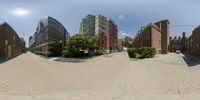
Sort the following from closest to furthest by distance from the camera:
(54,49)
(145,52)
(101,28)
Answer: (145,52), (54,49), (101,28)

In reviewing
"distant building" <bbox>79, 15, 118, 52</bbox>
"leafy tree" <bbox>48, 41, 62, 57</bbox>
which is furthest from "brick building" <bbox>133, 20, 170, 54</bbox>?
"distant building" <bbox>79, 15, 118, 52</bbox>

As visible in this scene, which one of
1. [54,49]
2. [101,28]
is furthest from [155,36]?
[101,28]

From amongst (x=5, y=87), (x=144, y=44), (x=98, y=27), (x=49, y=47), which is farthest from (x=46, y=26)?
(x=5, y=87)

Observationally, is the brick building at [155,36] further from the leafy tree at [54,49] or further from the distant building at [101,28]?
the distant building at [101,28]

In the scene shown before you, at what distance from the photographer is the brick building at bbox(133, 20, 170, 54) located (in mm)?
44062

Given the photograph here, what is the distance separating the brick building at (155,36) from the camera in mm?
44062

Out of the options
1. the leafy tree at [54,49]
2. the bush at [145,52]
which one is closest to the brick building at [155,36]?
the bush at [145,52]

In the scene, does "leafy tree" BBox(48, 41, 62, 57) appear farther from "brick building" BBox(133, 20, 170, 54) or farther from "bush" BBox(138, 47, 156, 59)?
"bush" BBox(138, 47, 156, 59)

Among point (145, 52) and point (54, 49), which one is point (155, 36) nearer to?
point (145, 52)

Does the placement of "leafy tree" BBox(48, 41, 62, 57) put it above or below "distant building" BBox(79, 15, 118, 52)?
below

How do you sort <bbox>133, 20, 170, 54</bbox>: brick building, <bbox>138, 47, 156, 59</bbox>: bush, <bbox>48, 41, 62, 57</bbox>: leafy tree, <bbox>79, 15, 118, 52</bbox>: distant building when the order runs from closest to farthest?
1. <bbox>138, 47, 156, 59</bbox>: bush
2. <bbox>133, 20, 170, 54</bbox>: brick building
3. <bbox>48, 41, 62, 57</bbox>: leafy tree
4. <bbox>79, 15, 118, 52</bbox>: distant building

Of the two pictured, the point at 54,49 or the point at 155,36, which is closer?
the point at 155,36

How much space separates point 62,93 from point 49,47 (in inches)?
1590

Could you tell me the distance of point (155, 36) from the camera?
45906 mm
